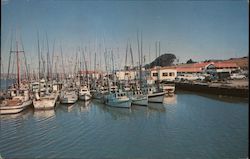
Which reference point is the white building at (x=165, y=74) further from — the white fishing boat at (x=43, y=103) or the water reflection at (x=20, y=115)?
the water reflection at (x=20, y=115)

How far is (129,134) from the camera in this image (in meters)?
5.30

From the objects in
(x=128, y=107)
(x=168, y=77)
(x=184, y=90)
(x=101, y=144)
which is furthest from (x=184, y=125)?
(x=168, y=77)

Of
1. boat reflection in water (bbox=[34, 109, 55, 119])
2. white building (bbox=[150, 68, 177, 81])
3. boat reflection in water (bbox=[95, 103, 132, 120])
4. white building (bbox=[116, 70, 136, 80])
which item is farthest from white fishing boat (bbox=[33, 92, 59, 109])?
white building (bbox=[150, 68, 177, 81])

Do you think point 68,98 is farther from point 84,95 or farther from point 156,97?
point 156,97

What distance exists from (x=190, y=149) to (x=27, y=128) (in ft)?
12.2

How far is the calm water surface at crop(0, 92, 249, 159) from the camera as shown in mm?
4175

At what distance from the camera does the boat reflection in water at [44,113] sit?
25.3 ft

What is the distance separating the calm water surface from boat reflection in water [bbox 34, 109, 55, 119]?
0.03 metres

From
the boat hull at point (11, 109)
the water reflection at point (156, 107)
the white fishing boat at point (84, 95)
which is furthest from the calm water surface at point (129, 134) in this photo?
the white fishing boat at point (84, 95)

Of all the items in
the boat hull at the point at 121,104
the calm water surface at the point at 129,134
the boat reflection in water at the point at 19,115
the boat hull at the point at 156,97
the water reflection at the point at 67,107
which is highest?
the boat hull at the point at 156,97

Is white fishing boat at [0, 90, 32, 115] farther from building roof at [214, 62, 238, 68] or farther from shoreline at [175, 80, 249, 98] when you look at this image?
building roof at [214, 62, 238, 68]

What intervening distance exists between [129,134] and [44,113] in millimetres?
3832

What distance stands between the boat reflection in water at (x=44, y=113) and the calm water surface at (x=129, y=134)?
1.1 inches

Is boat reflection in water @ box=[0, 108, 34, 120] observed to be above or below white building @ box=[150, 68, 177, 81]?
below
